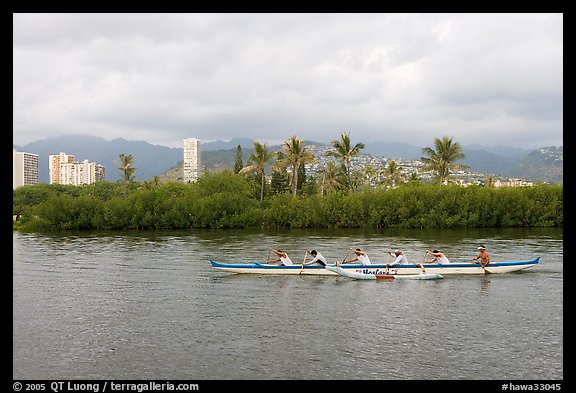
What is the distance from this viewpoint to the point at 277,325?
19922mm

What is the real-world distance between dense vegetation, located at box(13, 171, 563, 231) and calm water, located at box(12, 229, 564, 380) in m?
34.4

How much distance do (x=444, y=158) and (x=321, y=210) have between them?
64.1 feet

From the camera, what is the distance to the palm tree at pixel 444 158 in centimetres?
7512

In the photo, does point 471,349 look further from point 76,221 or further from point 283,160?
point 76,221

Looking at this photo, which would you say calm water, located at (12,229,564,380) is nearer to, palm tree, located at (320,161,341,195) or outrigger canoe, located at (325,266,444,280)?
outrigger canoe, located at (325,266,444,280)

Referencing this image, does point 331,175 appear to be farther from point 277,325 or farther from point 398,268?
point 277,325

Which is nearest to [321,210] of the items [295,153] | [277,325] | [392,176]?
[295,153]

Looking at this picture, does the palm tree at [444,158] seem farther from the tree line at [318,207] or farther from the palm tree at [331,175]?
the palm tree at [331,175]

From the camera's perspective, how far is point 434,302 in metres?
23.3

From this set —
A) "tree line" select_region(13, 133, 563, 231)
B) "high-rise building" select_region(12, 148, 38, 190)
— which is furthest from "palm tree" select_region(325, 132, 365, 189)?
"high-rise building" select_region(12, 148, 38, 190)
